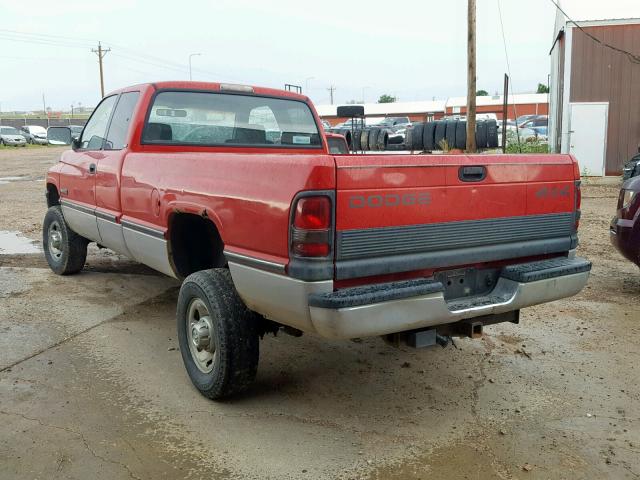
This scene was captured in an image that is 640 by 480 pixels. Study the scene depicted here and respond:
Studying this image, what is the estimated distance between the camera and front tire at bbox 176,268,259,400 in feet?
12.3

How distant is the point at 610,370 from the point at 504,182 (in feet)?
5.83

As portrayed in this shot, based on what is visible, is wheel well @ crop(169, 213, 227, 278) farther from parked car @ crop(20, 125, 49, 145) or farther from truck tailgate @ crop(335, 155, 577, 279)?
parked car @ crop(20, 125, 49, 145)

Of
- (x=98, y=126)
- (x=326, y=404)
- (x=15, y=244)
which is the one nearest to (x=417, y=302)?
(x=326, y=404)

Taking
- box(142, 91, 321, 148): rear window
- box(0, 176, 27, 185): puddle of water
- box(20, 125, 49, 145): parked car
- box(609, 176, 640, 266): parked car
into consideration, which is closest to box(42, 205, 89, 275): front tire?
box(142, 91, 321, 148): rear window

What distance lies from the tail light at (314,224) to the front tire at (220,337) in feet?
2.79

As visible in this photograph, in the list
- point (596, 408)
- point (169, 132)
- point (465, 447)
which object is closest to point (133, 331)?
point (169, 132)

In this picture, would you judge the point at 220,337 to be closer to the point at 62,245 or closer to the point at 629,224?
the point at 62,245

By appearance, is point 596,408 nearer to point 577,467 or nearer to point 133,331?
point 577,467

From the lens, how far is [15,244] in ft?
29.6

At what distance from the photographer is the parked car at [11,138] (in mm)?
43588

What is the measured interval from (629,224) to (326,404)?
376 cm

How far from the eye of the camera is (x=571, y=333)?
5312mm

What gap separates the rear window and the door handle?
231 cm

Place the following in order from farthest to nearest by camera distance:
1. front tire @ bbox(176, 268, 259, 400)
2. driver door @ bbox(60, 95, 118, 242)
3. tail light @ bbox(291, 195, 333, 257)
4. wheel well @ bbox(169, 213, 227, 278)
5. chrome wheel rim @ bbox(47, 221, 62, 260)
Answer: chrome wheel rim @ bbox(47, 221, 62, 260), driver door @ bbox(60, 95, 118, 242), wheel well @ bbox(169, 213, 227, 278), front tire @ bbox(176, 268, 259, 400), tail light @ bbox(291, 195, 333, 257)
